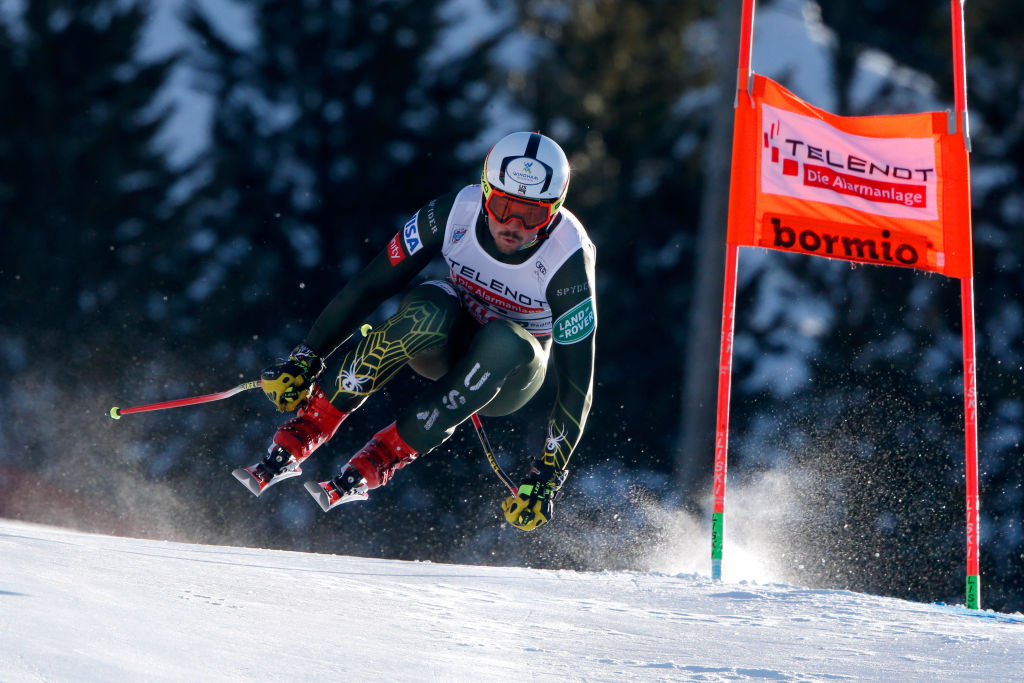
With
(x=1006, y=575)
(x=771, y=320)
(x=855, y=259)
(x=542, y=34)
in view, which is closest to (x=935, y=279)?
(x=771, y=320)

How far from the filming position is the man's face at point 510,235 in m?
4.27

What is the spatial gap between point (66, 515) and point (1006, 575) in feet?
35.7

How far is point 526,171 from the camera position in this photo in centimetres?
420

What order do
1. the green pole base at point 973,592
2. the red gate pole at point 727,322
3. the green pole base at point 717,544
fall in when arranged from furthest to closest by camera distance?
the red gate pole at point 727,322 < the green pole base at point 717,544 < the green pole base at point 973,592

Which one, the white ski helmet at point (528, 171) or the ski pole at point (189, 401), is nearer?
the white ski helmet at point (528, 171)

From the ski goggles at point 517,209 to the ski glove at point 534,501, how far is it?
0.95 meters

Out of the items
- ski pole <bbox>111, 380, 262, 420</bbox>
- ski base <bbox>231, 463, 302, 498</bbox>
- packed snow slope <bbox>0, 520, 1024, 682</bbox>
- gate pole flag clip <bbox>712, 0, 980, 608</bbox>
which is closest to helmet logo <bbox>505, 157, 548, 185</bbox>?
ski pole <bbox>111, 380, 262, 420</bbox>

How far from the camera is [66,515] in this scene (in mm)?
11617

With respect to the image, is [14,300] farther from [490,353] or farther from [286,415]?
[490,353]

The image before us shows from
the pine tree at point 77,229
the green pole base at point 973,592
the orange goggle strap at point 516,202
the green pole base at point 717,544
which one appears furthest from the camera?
the pine tree at point 77,229

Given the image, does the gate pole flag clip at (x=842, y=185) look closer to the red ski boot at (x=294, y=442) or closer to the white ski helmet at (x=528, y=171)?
the white ski helmet at (x=528, y=171)

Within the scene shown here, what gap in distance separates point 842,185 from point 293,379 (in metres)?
3.41

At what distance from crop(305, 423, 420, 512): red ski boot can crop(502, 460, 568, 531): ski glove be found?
42 cm

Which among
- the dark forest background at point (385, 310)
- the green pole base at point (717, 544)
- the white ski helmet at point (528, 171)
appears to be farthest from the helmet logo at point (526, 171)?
the dark forest background at point (385, 310)
